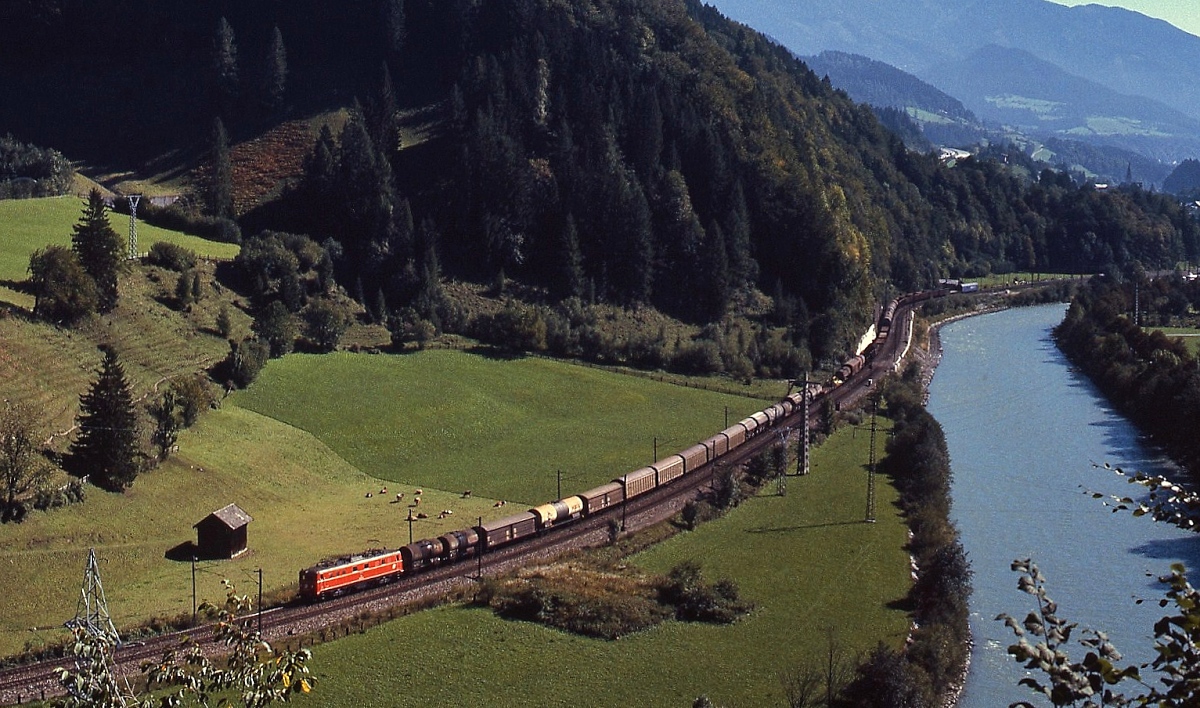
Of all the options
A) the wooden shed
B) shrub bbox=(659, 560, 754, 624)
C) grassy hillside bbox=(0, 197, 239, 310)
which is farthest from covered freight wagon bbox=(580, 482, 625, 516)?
grassy hillside bbox=(0, 197, 239, 310)

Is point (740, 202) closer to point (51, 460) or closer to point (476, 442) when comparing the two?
point (476, 442)

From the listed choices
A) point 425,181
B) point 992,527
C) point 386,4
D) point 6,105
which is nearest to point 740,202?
point 425,181

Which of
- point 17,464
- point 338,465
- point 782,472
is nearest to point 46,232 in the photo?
point 338,465

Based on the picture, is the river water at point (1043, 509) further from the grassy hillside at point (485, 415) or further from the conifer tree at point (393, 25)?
the conifer tree at point (393, 25)

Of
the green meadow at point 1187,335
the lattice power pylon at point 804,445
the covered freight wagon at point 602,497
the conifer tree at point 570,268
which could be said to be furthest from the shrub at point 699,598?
the green meadow at point 1187,335

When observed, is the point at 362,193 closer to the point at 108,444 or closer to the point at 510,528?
the point at 108,444

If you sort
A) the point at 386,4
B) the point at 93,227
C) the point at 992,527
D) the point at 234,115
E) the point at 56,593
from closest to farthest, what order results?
the point at 56,593 < the point at 992,527 < the point at 93,227 < the point at 234,115 < the point at 386,4

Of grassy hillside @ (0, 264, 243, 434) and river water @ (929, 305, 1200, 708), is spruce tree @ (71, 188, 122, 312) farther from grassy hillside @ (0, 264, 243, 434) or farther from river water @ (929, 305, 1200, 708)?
river water @ (929, 305, 1200, 708)
